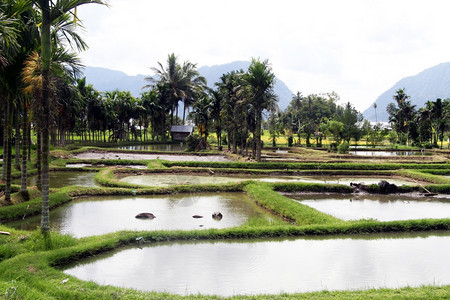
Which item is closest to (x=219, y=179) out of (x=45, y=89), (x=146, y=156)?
(x=146, y=156)

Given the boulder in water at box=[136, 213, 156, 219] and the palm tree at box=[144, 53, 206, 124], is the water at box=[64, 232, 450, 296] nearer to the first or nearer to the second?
the boulder in water at box=[136, 213, 156, 219]

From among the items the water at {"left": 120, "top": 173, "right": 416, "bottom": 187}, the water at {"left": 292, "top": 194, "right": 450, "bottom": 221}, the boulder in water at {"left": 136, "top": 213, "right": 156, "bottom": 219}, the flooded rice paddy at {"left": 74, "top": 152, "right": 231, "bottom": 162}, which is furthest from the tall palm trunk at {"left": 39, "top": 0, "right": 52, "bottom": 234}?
the flooded rice paddy at {"left": 74, "top": 152, "right": 231, "bottom": 162}

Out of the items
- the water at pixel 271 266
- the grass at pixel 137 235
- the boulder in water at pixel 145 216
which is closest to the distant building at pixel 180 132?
the grass at pixel 137 235

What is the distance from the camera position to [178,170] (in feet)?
82.2

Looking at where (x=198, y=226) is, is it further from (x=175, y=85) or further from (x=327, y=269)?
(x=175, y=85)

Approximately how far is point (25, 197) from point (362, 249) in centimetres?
1230

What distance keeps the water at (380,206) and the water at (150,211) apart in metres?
3.15

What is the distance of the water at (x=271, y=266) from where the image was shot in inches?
307

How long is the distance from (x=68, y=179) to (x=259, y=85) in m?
16.6

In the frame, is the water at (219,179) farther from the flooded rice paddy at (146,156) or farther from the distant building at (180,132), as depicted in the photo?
the distant building at (180,132)

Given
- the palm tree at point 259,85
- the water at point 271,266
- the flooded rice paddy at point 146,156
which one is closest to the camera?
the water at point 271,266

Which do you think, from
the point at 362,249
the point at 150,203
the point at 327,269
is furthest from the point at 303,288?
the point at 150,203

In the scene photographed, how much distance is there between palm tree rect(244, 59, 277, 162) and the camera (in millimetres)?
30031

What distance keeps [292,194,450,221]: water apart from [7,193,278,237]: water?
315 centimetres
